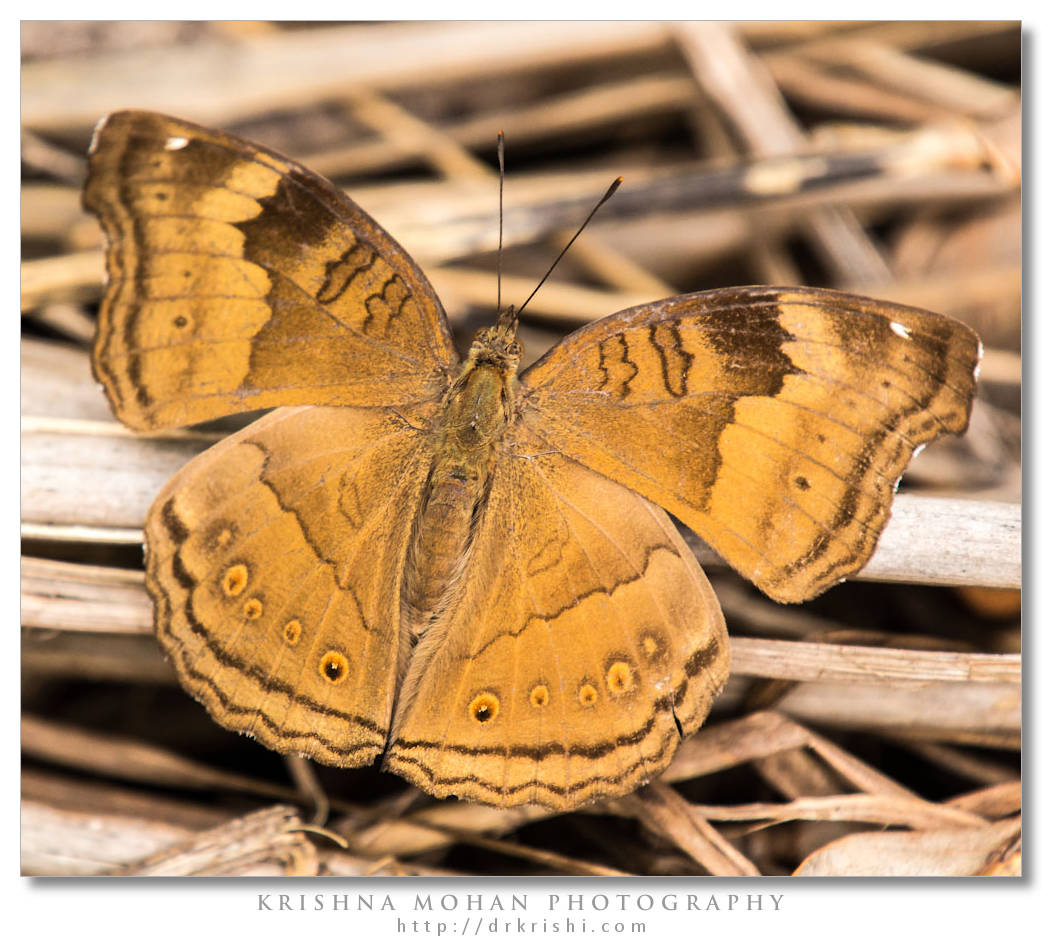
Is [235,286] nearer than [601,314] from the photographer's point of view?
Yes

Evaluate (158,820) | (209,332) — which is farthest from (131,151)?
(158,820)

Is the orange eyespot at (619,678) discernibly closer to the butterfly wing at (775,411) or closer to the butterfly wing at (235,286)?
the butterfly wing at (775,411)

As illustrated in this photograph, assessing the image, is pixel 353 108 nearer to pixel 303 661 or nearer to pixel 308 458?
pixel 308 458

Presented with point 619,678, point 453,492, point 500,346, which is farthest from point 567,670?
point 500,346

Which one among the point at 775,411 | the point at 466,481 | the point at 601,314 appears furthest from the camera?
the point at 601,314

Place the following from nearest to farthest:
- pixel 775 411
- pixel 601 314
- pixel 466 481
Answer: pixel 775 411 < pixel 466 481 < pixel 601 314

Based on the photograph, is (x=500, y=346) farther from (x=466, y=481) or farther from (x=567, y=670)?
(x=567, y=670)
